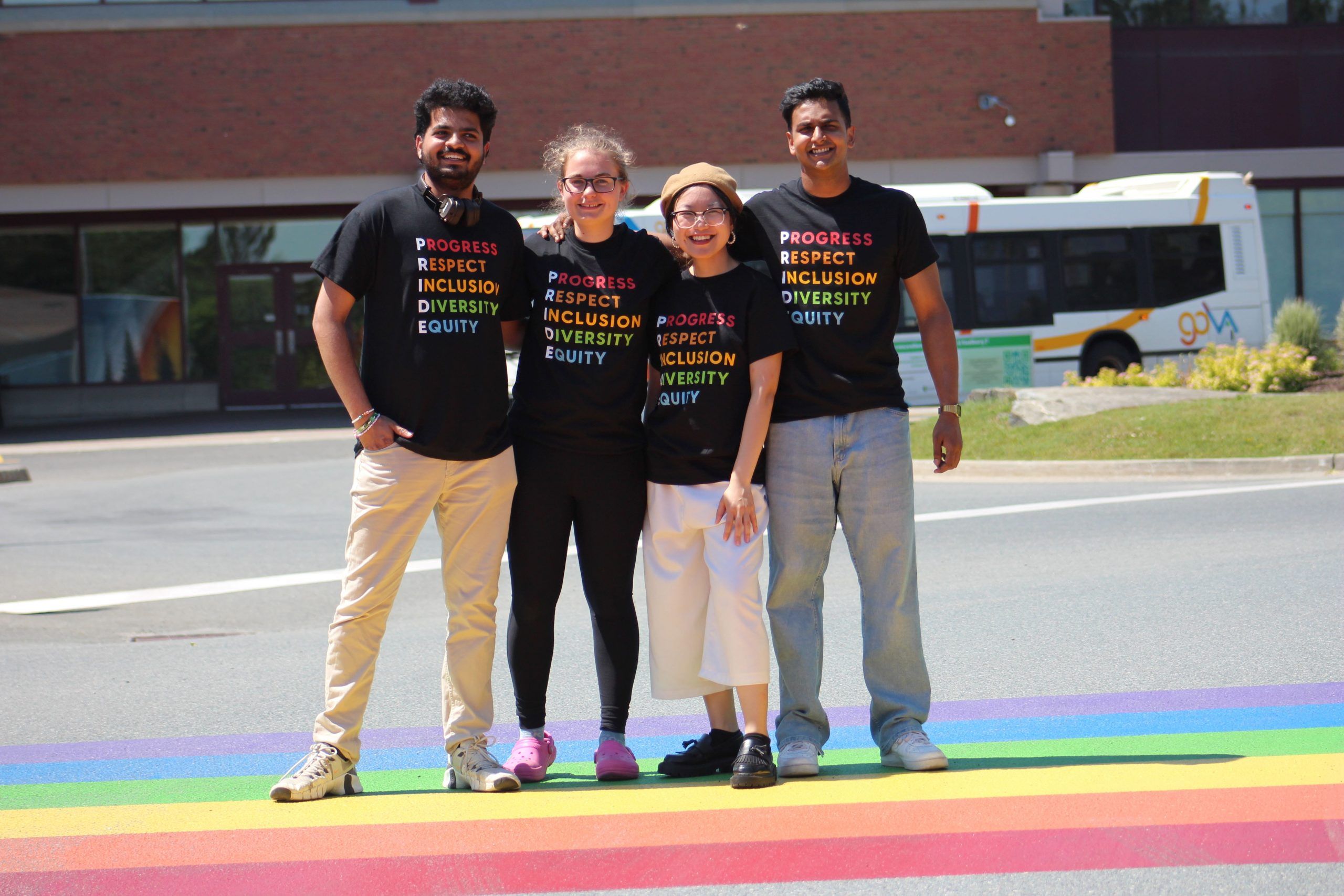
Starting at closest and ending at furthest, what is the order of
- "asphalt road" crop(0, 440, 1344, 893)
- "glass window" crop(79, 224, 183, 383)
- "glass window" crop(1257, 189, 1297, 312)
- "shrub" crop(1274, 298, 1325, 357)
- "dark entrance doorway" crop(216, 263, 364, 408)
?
"asphalt road" crop(0, 440, 1344, 893) → "shrub" crop(1274, 298, 1325, 357) → "dark entrance doorway" crop(216, 263, 364, 408) → "glass window" crop(79, 224, 183, 383) → "glass window" crop(1257, 189, 1297, 312)

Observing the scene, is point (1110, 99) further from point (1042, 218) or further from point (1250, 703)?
point (1250, 703)

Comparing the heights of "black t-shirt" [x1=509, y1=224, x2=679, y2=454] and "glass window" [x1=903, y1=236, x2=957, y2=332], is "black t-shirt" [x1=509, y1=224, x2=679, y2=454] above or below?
below

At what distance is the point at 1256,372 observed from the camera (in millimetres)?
16969

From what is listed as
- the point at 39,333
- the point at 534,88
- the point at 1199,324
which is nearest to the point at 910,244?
the point at 1199,324

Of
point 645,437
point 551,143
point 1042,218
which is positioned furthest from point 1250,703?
point 1042,218

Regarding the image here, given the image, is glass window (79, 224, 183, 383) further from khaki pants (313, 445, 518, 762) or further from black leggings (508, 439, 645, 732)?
black leggings (508, 439, 645, 732)

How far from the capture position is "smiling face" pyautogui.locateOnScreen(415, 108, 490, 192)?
4.12m

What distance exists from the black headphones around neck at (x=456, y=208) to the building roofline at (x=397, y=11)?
73.6 feet

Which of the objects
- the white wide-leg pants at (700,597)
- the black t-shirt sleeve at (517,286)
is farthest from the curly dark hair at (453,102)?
the white wide-leg pants at (700,597)

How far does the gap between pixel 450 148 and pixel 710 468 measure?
1302mm

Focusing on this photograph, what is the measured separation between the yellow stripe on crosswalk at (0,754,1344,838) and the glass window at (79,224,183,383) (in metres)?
24.6

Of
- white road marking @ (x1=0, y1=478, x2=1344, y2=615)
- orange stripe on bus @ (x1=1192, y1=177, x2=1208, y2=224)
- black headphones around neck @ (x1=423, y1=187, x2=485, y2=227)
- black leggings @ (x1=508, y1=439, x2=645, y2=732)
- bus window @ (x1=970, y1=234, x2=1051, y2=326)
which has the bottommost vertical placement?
white road marking @ (x1=0, y1=478, x2=1344, y2=615)

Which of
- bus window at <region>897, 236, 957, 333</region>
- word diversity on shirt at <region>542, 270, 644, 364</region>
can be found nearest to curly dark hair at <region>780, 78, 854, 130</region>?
word diversity on shirt at <region>542, 270, 644, 364</region>

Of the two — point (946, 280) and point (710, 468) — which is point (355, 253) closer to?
point (710, 468)
